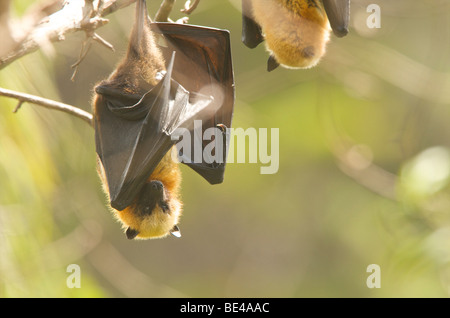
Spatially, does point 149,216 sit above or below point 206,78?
below

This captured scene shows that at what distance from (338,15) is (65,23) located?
54.5 inches

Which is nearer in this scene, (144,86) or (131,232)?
(144,86)

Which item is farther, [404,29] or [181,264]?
[181,264]

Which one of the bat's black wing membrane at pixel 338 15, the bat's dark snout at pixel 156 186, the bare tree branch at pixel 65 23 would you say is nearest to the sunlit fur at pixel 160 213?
the bat's dark snout at pixel 156 186

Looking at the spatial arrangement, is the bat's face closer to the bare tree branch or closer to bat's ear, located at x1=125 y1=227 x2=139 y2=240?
bat's ear, located at x1=125 y1=227 x2=139 y2=240

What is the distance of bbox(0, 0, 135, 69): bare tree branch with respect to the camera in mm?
2074

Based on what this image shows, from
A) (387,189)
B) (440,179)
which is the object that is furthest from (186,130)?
(387,189)

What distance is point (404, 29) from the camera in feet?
31.1

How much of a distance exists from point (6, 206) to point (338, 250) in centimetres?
885

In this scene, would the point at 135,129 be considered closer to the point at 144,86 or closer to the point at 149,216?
the point at 144,86

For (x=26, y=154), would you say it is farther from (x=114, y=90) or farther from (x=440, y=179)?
(x=440, y=179)

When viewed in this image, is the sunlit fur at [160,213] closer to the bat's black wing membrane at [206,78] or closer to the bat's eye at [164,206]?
the bat's eye at [164,206]

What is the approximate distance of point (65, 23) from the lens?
219cm

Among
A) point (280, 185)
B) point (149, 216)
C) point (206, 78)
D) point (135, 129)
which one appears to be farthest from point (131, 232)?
point (280, 185)
